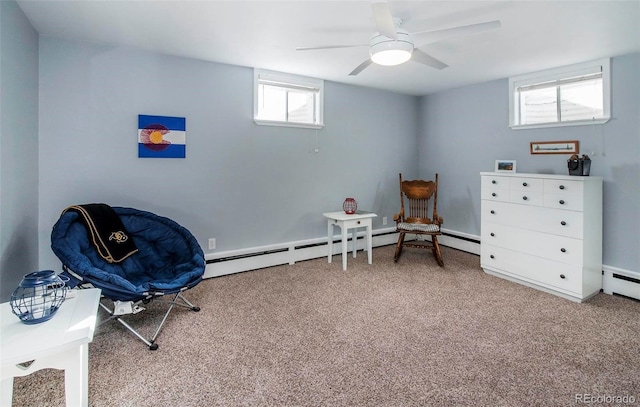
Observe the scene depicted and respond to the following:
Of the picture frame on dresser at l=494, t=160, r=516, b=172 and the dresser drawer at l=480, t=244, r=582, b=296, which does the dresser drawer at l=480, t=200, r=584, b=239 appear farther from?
the picture frame on dresser at l=494, t=160, r=516, b=172

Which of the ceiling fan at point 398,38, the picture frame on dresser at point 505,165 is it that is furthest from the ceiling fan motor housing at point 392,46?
the picture frame on dresser at point 505,165

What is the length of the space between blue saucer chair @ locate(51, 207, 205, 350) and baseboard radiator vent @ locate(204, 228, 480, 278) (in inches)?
26.4

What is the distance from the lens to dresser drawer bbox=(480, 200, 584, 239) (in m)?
2.90

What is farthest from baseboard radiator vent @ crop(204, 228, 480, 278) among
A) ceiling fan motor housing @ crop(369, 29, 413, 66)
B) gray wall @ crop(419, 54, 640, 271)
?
ceiling fan motor housing @ crop(369, 29, 413, 66)

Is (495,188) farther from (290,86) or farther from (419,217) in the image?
(290,86)

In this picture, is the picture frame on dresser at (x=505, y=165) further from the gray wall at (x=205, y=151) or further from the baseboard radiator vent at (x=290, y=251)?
the gray wall at (x=205, y=151)

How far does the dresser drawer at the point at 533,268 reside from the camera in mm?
2896

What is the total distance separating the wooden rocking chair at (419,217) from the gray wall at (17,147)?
142 inches

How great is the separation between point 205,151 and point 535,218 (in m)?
3.47

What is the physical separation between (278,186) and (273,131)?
2.18 feet

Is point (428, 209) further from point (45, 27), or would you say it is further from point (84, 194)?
point (45, 27)

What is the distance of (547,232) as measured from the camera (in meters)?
3.08

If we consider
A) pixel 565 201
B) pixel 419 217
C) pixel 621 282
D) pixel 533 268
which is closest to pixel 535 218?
pixel 565 201

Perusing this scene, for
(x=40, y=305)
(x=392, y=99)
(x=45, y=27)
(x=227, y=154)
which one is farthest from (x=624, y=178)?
(x=45, y=27)
